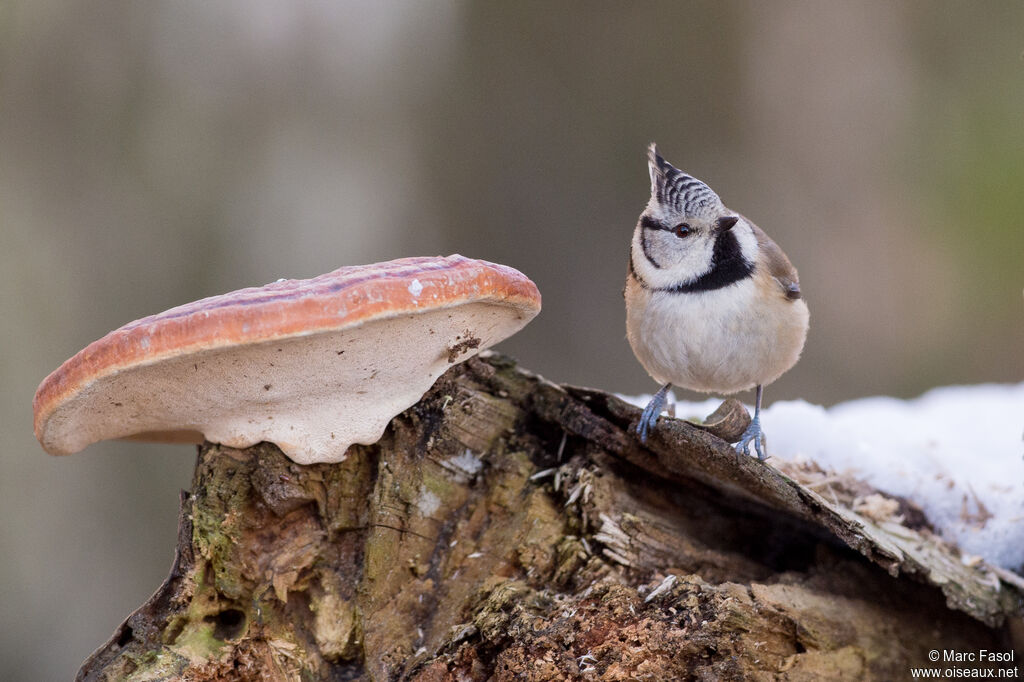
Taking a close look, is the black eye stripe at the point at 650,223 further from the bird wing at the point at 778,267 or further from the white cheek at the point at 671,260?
the bird wing at the point at 778,267

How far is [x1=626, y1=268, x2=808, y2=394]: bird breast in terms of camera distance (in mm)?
2209

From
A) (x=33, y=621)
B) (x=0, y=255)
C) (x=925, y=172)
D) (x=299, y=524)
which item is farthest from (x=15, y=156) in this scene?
(x=925, y=172)

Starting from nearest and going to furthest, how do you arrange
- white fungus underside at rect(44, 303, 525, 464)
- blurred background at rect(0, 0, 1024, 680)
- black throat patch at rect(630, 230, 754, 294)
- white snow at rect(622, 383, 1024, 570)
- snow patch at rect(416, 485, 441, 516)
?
1. white fungus underside at rect(44, 303, 525, 464)
2. snow patch at rect(416, 485, 441, 516)
3. white snow at rect(622, 383, 1024, 570)
4. black throat patch at rect(630, 230, 754, 294)
5. blurred background at rect(0, 0, 1024, 680)

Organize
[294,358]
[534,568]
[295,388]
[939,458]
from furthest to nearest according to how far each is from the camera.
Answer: [939,458]
[534,568]
[295,388]
[294,358]

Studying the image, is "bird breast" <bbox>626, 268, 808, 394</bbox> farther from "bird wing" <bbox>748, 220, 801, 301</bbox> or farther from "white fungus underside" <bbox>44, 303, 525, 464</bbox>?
"white fungus underside" <bbox>44, 303, 525, 464</bbox>

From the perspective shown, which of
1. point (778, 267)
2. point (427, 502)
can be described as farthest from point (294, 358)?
point (778, 267)

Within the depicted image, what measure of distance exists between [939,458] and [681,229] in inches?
44.3

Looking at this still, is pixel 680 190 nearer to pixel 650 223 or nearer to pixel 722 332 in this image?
pixel 650 223

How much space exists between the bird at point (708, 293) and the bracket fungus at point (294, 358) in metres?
0.68

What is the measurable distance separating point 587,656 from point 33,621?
3429 millimetres

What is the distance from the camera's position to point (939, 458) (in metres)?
2.51

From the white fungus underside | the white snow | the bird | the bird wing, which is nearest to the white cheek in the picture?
the bird

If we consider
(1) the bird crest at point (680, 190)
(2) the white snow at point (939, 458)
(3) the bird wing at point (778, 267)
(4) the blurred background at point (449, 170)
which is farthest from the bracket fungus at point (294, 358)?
(4) the blurred background at point (449, 170)

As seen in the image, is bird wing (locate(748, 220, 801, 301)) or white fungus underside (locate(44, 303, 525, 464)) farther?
bird wing (locate(748, 220, 801, 301))
